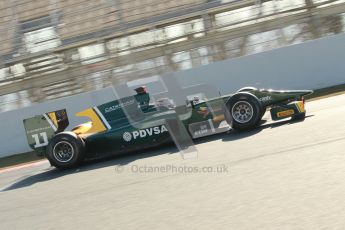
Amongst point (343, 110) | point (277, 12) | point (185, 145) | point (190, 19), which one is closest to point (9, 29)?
point (190, 19)

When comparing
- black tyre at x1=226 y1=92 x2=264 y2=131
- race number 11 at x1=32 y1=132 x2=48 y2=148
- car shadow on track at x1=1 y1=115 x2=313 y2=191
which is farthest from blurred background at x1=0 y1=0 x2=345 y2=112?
black tyre at x1=226 y1=92 x2=264 y2=131

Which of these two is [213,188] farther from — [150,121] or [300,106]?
[300,106]

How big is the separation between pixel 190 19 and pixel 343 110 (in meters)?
6.72

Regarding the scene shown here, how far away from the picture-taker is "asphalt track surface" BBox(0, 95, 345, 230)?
413 cm

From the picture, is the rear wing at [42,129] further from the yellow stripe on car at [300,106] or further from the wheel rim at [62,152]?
the yellow stripe on car at [300,106]

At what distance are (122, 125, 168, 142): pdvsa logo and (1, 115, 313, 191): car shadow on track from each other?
30 cm

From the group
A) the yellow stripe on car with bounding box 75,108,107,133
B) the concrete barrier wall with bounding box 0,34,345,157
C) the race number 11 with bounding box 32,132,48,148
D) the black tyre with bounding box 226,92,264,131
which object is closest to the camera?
the black tyre with bounding box 226,92,264,131

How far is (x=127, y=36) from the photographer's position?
14.1 metres

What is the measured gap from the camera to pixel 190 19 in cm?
1395

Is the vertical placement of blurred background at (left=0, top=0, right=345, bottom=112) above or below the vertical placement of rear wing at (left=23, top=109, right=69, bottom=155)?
above

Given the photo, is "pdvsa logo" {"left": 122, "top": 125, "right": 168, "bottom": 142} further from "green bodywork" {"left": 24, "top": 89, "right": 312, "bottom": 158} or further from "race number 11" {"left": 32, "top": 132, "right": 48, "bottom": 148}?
"race number 11" {"left": 32, "top": 132, "right": 48, "bottom": 148}

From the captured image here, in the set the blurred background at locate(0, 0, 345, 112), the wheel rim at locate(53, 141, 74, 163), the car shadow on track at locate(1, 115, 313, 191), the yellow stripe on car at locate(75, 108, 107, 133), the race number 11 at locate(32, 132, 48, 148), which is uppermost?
the blurred background at locate(0, 0, 345, 112)

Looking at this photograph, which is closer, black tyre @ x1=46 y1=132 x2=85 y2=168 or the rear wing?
black tyre @ x1=46 y1=132 x2=85 y2=168

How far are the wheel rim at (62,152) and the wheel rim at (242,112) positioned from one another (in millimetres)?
2683
